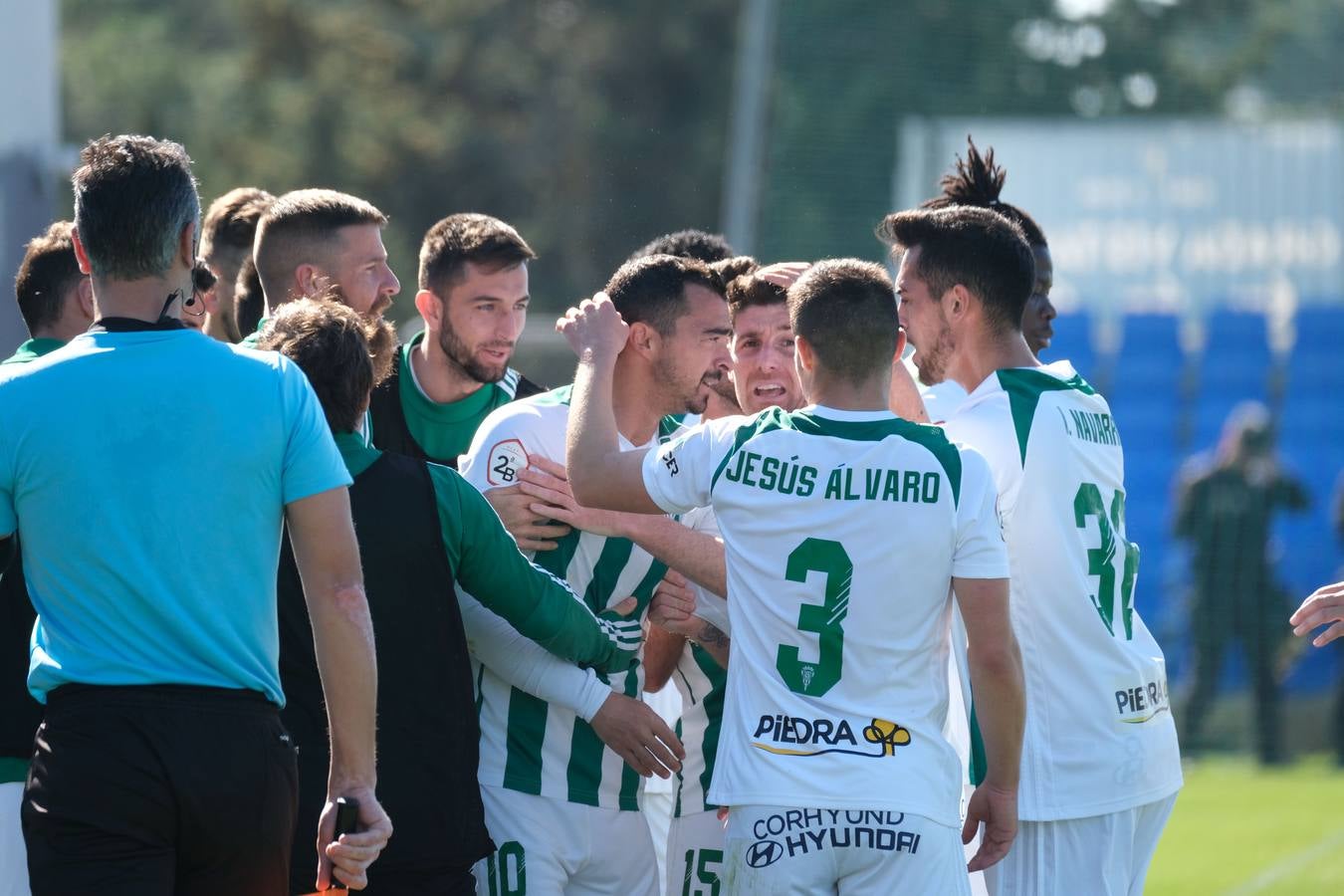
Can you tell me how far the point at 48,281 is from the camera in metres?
4.25

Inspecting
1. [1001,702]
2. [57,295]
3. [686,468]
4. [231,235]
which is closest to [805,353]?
[686,468]

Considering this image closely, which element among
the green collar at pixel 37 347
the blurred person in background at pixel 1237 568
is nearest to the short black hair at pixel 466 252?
the green collar at pixel 37 347

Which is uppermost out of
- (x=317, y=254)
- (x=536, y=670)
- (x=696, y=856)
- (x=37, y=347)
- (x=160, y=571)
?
(x=317, y=254)

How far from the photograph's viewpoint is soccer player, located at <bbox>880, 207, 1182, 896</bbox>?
13.4ft

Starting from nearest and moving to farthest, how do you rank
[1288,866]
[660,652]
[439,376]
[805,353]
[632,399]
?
[805,353]
[632,399]
[660,652]
[439,376]
[1288,866]

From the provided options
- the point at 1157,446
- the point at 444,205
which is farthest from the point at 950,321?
the point at 444,205

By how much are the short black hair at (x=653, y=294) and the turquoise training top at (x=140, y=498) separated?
1.41 m

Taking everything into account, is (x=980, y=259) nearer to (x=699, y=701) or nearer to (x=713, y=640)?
(x=713, y=640)

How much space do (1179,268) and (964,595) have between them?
15.1 metres

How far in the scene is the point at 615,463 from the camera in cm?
390

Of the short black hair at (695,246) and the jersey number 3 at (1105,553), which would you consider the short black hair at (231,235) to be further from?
the jersey number 3 at (1105,553)

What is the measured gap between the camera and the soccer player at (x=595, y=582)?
162 inches

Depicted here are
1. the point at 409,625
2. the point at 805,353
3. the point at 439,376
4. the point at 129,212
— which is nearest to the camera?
the point at 129,212

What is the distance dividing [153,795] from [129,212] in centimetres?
104
